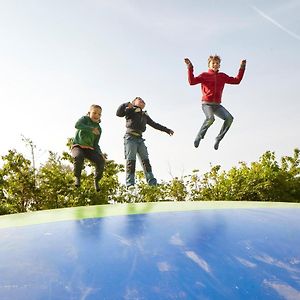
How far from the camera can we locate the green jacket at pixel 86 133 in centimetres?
603

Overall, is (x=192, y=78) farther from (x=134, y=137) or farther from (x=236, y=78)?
(x=134, y=137)

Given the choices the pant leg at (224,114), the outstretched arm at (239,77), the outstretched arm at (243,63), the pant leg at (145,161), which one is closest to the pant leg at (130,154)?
the pant leg at (145,161)

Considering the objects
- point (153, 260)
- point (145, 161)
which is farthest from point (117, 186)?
point (153, 260)

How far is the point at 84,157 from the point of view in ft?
20.7

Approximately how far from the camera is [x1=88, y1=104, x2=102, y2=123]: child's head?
619 centimetres

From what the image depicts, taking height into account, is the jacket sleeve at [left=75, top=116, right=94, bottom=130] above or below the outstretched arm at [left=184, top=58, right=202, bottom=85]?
below

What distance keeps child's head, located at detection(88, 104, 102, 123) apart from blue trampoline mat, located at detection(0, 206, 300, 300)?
2.58 meters

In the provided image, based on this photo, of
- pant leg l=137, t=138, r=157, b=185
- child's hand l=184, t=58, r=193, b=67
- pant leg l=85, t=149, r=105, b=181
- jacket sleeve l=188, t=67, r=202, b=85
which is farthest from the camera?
pant leg l=137, t=138, r=157, b=185

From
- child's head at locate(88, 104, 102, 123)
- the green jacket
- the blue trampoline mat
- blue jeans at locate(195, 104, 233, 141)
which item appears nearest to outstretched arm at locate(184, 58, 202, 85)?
blue jeans at locate(195, 104, 233, 141)

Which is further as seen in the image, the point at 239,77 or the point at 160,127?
the point at 160,127

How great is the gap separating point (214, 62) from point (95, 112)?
2311mm

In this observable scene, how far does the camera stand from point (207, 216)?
175 inches

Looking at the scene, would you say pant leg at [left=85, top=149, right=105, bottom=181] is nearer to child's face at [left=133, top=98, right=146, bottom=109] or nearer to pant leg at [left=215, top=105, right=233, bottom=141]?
child's face at [left=133, top=98, right=146, bottom=109]

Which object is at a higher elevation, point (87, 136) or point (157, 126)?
point (157, 126)
